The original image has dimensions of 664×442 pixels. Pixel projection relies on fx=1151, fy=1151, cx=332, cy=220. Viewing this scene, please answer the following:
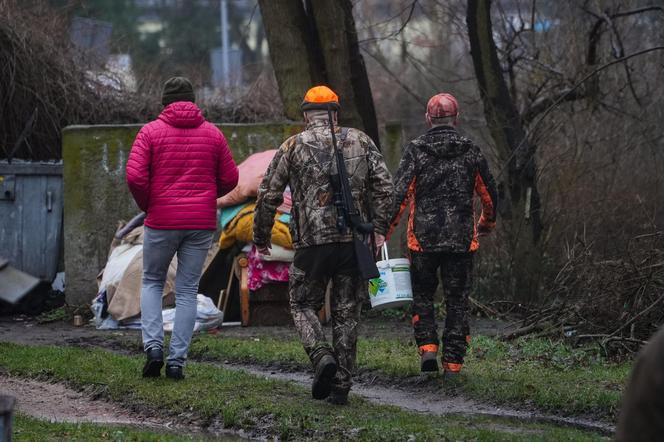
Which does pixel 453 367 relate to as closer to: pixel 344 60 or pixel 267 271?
pixel 267 271

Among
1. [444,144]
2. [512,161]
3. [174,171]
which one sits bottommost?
[174,171]

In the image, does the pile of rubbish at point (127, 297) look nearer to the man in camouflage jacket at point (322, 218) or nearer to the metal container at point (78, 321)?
the metal container at point (78, 321)

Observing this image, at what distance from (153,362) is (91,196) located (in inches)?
222

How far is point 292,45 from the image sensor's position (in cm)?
1304

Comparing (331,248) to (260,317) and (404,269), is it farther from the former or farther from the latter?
(260,317)

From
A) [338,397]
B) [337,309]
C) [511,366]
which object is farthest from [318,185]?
[511,366]

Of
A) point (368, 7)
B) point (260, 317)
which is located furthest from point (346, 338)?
point (368, 7)

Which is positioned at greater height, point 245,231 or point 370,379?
point 245,231

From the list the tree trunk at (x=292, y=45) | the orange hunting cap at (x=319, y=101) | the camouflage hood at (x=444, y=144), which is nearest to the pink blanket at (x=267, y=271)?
the tree trunk at (x=292, y=45)

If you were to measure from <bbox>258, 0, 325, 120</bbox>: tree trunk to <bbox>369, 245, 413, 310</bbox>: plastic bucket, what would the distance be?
5329 mm

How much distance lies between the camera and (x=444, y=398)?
8.01 m

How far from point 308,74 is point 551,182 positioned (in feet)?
10.4

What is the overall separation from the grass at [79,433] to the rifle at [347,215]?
1.56 m

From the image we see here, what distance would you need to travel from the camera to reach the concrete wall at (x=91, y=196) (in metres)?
13.3
